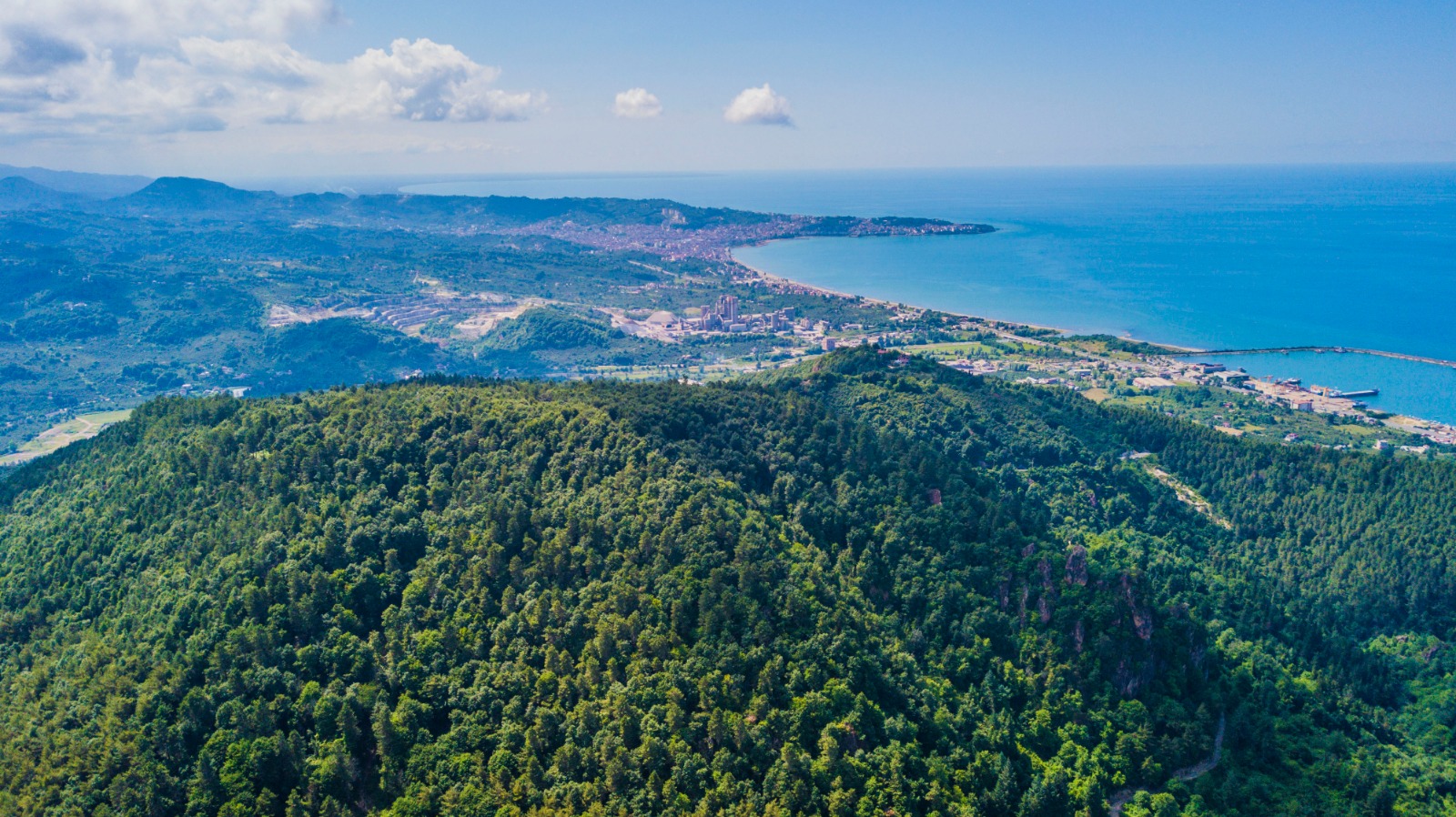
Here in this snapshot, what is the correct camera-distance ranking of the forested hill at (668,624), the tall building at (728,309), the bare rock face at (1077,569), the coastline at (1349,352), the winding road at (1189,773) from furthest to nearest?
the tall building at (728,309) → the coastline at (1349,352) → the bare rock face at (1077,569) → the winding road at (1189,773) → the forested hill at (668,624)

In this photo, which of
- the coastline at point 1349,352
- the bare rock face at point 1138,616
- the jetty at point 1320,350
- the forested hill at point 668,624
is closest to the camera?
the forested hill at point 668,624

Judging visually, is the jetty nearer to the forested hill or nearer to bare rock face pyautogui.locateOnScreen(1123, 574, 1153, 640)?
the forested hill

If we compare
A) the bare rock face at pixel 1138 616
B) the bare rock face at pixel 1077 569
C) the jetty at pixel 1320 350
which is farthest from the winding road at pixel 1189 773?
the jetty at pixel 1320 350

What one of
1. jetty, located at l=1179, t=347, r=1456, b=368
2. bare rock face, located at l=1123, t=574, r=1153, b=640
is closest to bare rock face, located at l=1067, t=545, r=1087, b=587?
bare rock face, located at l=1123, t=574, r=1153, b=640

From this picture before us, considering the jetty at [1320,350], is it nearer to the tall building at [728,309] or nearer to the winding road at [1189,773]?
the tall building at [728,309]

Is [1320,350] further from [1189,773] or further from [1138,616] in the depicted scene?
[1189,773]

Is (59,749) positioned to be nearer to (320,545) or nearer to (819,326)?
(320,545)

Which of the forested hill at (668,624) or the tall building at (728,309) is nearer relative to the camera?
the forested hill at (668,624)
